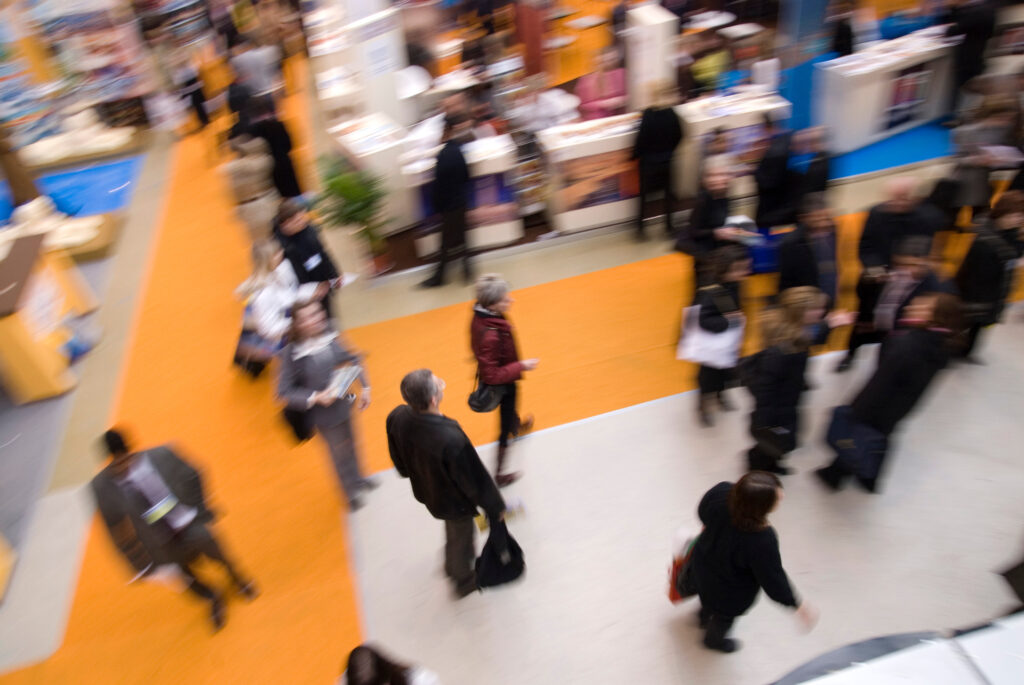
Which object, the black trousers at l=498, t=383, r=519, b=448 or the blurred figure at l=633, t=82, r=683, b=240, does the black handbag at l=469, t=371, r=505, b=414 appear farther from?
the blurred figure at l=633, t=82, r=683, b=240

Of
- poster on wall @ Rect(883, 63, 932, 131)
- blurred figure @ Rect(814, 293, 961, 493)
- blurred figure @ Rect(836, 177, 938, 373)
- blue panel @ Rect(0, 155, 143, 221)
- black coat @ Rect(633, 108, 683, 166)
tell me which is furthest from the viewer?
blue panel @ Rect(0, 155, 143, 221)

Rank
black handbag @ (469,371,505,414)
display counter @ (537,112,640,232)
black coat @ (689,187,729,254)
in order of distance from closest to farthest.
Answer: black handbag @ (469,371,505,414), black coat @ (689,187,729,254), display counter @ (537,112,640,232)

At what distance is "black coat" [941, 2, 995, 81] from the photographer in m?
7.37

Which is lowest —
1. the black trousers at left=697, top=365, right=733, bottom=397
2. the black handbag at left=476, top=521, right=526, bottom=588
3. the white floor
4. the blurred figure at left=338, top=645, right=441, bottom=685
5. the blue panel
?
the white floor

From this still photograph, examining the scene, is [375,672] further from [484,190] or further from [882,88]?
[882,88]

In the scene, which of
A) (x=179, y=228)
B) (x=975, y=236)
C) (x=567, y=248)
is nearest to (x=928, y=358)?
(x=975, y=236)

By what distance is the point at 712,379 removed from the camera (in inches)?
190

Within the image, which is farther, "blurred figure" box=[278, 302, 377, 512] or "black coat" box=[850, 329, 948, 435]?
"blurred figure" box=[278, 302, 377, 512]

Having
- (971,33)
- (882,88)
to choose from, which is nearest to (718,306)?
(882,88)

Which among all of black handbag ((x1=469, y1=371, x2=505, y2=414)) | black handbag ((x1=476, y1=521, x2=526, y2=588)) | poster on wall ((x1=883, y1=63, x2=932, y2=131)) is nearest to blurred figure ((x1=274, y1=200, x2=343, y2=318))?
black handbag ((x1=469, y1=371, x2=505, y2=414))

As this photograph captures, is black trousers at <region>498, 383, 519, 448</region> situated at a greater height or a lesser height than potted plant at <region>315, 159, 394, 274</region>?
lesser

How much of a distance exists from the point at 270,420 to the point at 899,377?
4496 mm

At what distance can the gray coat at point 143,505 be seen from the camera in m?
3.61

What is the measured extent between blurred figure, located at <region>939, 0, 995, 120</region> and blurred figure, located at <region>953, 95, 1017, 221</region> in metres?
2.28
